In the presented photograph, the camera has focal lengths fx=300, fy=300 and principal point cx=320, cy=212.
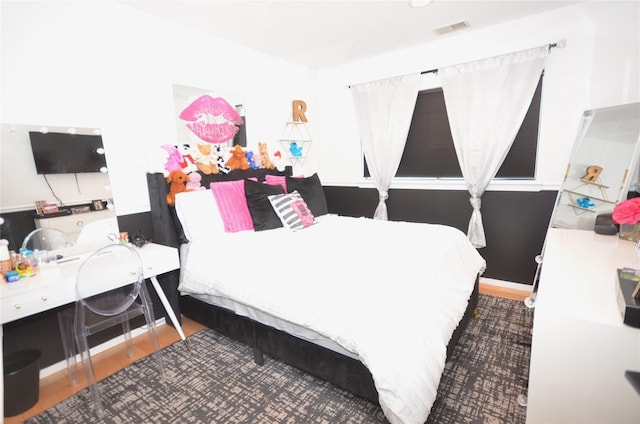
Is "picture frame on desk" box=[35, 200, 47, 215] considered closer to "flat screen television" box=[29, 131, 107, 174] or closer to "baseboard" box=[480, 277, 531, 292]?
"flat screen television" box=[29, 131, 107, 174]

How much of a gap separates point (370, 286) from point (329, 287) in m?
0.21

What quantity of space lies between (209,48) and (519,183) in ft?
10.6

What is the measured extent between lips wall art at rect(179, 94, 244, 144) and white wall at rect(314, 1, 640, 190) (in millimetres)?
1868

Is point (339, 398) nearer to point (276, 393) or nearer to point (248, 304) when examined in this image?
point (276, 393)

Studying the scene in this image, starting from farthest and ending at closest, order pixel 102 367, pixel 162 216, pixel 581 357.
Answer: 1. pixel 162 216
2. pixel 102 367
3. pixel 581 357

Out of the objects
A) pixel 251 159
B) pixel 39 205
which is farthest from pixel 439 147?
pixel 39 205

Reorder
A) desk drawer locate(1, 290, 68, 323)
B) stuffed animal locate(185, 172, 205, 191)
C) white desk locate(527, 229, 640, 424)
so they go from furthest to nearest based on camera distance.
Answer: stuffed animal locate(185, 172, 205, 191) < desk drawer locate(1, 290, 68, 323) < white desk locate(527, 229, 640, 424)

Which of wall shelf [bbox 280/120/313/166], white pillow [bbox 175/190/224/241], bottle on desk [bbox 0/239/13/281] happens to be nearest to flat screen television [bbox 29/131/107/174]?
bottle on desk [bbox 0/239/13/281]

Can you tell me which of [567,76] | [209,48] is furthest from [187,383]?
[567,76]

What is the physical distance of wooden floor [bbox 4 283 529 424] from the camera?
179 cm

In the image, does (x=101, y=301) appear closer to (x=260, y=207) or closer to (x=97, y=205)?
(x=97, y=205)

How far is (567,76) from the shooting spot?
2.60m

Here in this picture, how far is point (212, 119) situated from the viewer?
115 inches

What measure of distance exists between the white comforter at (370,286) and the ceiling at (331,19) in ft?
5.93
